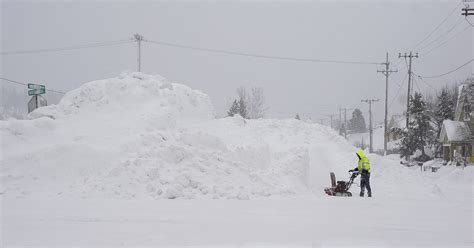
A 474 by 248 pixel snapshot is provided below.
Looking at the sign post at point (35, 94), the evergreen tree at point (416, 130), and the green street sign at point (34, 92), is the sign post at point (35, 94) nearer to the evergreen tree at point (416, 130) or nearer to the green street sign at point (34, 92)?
the green street sign at point (34, 92)

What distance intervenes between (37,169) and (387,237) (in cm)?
992

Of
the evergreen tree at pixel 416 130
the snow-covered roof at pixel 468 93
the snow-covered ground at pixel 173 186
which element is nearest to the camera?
the snow-covered ground at pixel 173 186

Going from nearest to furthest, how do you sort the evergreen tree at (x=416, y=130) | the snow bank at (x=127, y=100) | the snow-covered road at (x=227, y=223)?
the snow-covered road at (x=227, y=223)
the snow bank at (x=127, y=100)
the evergreen tree at (x=416, y=130)

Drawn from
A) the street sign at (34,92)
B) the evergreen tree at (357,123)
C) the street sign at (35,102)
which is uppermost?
the street sign at (34,92)

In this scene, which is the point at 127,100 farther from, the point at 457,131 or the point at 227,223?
the point at 457,131

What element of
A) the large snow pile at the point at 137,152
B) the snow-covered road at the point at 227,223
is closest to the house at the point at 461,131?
the large snow pile at the point at 137,152

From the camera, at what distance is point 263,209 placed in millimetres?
8977

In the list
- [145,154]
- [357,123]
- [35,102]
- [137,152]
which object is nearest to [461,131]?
[145,154]

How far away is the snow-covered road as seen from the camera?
249 inches

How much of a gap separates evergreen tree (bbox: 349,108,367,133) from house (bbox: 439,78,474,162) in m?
67.9

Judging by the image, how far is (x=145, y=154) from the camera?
11.8m

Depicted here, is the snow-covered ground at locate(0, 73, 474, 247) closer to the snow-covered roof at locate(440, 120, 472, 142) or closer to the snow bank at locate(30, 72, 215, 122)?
the snow bank at locate(30, 72, 215, 122)

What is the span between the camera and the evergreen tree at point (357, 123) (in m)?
111

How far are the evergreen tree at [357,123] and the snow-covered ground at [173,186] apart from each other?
95.0 meters
